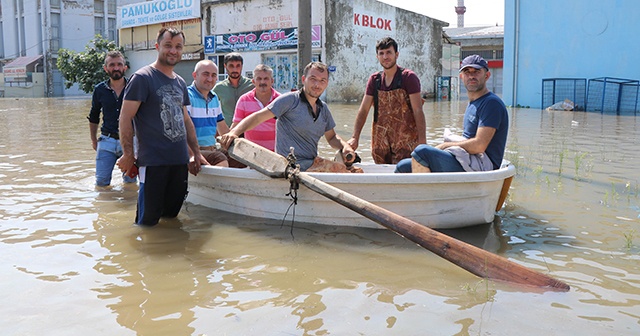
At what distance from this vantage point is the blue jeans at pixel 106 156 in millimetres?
6965

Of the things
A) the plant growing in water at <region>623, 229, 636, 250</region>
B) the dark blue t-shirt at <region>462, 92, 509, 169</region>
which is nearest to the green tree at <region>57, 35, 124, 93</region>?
the dark blue t-shirt at <region>462, 92, 509, 169</region>

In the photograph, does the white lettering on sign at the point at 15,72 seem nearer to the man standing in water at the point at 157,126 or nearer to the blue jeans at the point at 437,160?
the man standing in water at the point at 157,126

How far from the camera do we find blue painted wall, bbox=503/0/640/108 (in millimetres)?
19203

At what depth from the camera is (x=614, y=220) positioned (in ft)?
17.2

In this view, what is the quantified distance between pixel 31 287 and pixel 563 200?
5015 millimetres

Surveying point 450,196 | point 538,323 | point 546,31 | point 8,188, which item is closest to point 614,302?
point 538,323

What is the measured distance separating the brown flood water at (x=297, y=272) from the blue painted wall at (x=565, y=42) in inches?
569

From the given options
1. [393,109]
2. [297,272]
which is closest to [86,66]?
[393,109]

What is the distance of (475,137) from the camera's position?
15.6 ft

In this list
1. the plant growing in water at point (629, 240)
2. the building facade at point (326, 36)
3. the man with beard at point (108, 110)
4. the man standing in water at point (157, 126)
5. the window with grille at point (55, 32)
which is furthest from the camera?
the window with grille at point (55, 32)

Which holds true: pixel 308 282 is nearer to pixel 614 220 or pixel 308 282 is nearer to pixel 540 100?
pixel 614 220

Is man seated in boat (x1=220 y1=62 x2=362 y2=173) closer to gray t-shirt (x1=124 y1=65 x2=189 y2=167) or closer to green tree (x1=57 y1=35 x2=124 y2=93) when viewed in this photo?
gray t-shirt (x1=124 y1=65 x2=189 y2=167)

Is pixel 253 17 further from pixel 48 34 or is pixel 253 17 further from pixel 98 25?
pixel 98 25

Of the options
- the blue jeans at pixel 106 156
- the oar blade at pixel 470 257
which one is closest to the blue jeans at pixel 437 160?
the oar blade at pixel 470 257
